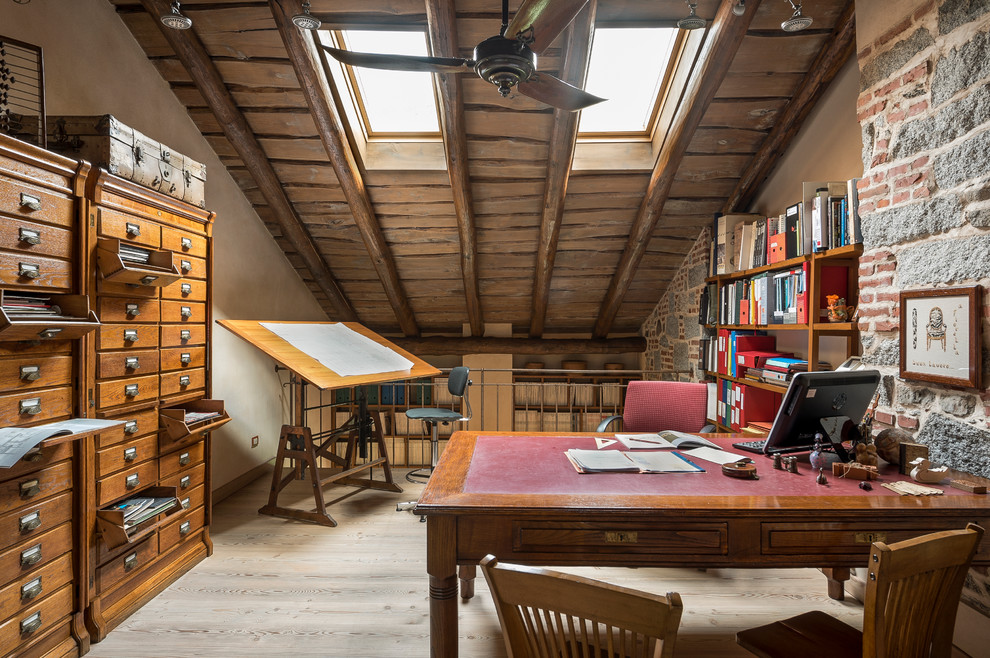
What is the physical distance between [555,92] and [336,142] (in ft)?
6.21

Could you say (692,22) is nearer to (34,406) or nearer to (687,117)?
(687,117)

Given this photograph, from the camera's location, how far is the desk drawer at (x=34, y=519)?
174cm

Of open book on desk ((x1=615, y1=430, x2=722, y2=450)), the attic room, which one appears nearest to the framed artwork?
the attic room

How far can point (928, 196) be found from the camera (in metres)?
2.04

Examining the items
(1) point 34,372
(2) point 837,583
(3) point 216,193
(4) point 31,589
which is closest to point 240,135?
(3) point 216,193

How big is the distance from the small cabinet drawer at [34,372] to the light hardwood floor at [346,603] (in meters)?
1.08

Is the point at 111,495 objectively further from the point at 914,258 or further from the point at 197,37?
the point at 914,258

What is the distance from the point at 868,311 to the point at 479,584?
2.23 m

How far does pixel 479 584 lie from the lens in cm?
264

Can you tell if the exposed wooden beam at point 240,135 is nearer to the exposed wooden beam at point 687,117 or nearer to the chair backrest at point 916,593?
the exposed wooden beam at point 687,117

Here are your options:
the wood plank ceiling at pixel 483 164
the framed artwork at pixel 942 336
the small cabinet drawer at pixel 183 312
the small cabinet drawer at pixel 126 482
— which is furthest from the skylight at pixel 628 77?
the small cabinet drawer at pixel 126 482

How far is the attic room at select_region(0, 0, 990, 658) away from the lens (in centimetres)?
174

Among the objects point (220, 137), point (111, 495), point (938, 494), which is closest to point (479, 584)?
point (111, 495)

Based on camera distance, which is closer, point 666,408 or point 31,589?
point 31,589
